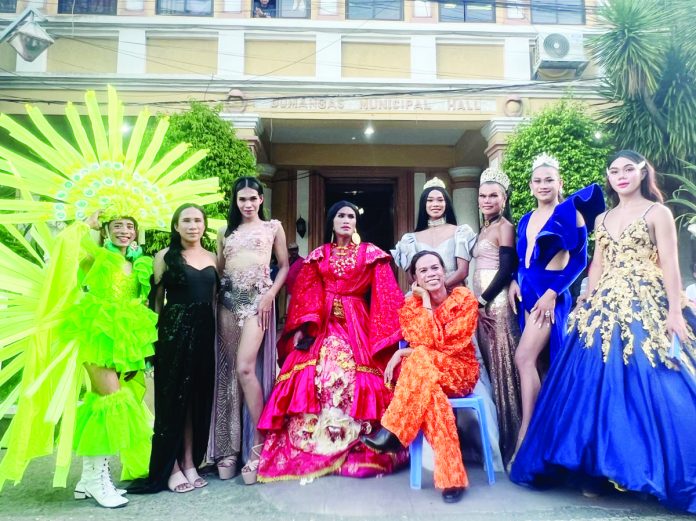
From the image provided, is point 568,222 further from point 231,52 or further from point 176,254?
point 231,52

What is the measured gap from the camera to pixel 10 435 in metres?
2.72

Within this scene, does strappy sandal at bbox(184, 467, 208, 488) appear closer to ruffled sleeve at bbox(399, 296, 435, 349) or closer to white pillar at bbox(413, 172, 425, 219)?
ruffled sleeve at bbox(399, 296, 435, 349)

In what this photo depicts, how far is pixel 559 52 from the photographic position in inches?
319

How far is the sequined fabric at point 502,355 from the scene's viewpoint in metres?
3.66

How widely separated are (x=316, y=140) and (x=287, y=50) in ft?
6.34

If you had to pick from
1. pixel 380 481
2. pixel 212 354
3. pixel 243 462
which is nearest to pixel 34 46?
pixel 212 354

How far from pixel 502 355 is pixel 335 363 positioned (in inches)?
46.4

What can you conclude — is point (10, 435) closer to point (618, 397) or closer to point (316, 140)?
point (618, 397)

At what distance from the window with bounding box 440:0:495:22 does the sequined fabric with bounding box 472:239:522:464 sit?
6.20 metres

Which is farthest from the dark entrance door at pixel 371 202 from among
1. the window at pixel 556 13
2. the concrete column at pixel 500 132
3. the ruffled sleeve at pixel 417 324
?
the ruffled sleeve at pixel 417 324

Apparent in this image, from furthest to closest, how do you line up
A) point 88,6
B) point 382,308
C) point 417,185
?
point 417,185, point 88,6, point 382,308

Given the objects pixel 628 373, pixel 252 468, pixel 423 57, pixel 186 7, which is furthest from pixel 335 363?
pixel 186 7

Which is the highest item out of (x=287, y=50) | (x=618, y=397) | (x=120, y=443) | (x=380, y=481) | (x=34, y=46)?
(x=287, y=50)

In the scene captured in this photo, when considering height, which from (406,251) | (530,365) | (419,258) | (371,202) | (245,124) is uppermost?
(245,124)
